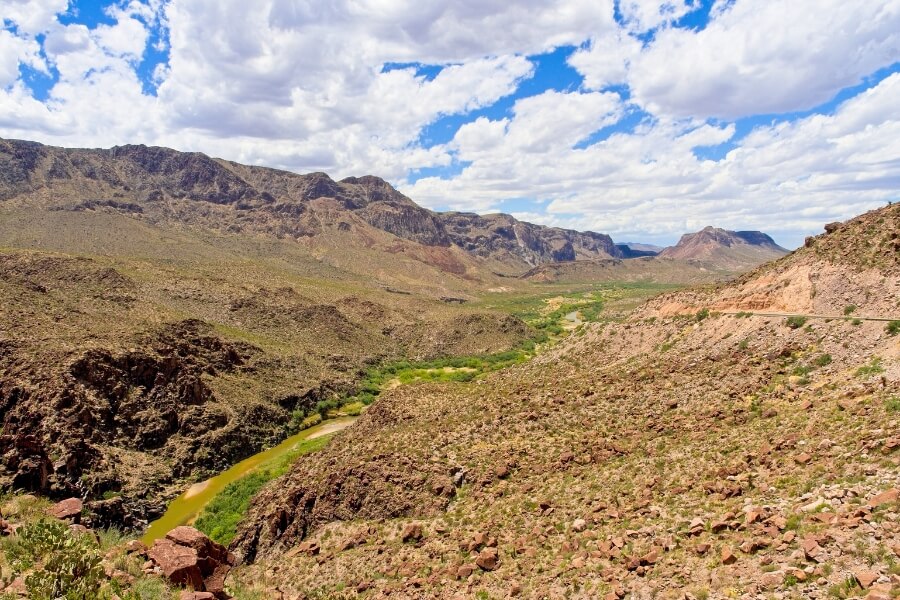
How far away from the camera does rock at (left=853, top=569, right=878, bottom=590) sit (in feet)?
36.2

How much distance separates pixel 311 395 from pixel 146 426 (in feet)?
69.7

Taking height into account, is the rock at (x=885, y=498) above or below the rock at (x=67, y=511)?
above

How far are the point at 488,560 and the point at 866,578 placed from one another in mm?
11769

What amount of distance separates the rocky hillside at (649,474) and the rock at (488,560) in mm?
84

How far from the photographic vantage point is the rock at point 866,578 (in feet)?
36.2

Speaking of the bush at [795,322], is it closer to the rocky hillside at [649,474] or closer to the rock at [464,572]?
the rocky hillside at [649,474]

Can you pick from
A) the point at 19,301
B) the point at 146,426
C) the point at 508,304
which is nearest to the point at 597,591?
the point at 146,426

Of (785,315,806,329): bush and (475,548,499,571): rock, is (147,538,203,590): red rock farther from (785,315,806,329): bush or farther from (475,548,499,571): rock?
(785,315,806,329): bush

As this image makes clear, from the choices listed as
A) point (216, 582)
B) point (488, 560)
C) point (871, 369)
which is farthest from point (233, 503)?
point (871, 369)

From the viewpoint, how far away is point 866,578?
36.5ft

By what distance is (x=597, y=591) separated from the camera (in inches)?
615

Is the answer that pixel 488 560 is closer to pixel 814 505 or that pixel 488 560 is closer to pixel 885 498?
pixel 814 505

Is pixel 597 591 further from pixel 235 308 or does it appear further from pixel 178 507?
pixel 235 308

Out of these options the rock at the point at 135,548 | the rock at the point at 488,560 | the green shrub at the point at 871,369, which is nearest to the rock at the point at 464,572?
the rock at the point at 488,560
